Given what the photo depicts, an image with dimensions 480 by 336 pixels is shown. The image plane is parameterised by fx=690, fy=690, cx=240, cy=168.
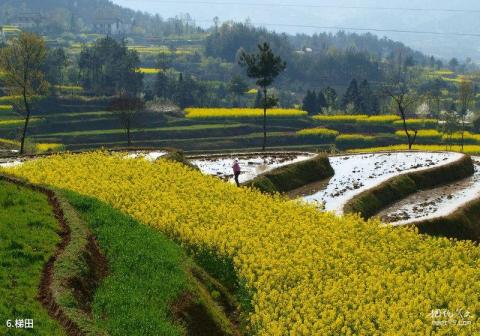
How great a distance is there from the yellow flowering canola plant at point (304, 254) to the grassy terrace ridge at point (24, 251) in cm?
546

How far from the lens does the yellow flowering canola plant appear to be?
19641 millimetres

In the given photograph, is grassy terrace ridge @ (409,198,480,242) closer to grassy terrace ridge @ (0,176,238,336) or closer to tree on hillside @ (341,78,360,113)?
grassy terrace ridge @ (0,176,238,336)

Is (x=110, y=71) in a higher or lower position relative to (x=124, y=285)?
higher

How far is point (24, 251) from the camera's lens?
61.6 ft

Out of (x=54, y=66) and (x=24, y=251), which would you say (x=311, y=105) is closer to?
(x=54, y=66)

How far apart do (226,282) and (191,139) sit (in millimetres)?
82786

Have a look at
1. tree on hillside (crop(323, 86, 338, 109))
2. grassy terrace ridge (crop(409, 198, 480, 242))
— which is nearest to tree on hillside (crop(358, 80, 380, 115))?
tree on hillside (crop(323, 86, 338, 109))

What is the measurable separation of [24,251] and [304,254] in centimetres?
1004

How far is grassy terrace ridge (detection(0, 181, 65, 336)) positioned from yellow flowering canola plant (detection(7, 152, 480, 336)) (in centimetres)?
546

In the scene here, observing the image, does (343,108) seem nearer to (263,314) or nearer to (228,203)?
(228,203)

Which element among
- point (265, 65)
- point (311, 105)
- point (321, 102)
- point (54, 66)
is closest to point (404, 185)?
point (265, 65)

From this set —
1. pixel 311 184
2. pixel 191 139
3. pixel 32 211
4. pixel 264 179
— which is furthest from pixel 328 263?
pixel 191 139

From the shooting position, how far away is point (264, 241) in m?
25.3

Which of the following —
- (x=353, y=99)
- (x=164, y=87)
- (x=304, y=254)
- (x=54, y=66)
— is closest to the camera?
(x=304, y=254)
